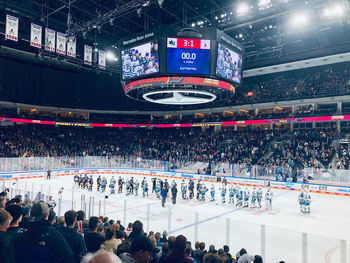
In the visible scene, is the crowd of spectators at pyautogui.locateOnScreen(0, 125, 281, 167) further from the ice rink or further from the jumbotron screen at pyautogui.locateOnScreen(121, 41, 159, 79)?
the jumbotron screen at pyautogui.locateOnScreen(121, 41, 159, 79)

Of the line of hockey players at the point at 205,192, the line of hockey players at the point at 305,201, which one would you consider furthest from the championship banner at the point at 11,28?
the line of hockey players at the point at 305,201

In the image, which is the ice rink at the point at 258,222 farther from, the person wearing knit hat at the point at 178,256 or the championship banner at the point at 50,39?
the championship banner at the point at 50,39

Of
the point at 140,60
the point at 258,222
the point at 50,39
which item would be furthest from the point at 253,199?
the point at 50,39

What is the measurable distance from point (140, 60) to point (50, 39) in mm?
7273

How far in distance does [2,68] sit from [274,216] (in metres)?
34.8

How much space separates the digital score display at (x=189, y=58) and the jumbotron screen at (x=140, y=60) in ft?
2.93

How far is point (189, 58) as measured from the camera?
14.3 meters

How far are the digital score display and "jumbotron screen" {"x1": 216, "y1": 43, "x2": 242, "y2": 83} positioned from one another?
87cm

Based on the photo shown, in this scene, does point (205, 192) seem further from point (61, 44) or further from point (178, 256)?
point (178, 256)

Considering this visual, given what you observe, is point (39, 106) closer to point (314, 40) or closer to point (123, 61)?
point (123, 61)

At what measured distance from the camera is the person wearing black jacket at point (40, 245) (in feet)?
8.30

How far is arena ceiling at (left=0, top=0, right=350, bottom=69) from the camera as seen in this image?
16.9 meters

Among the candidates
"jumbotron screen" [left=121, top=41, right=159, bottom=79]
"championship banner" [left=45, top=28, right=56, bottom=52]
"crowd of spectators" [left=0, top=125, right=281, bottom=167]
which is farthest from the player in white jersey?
"championship banner" [left=45, top=28, right=56, bottom=52]

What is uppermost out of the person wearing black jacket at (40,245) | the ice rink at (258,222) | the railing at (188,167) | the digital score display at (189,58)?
the digital score display at (189,58)
